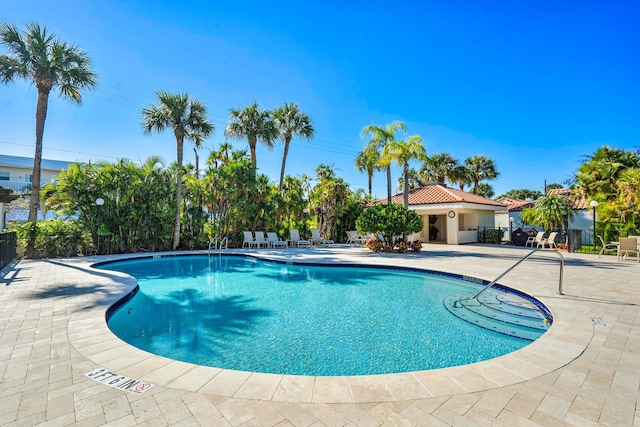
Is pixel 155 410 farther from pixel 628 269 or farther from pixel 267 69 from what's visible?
pixel 267 69

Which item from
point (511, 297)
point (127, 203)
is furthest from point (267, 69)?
point (511, 297)

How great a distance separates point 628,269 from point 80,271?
17.6m

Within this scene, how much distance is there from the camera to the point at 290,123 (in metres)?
21.5

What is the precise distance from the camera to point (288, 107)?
71.6 feet

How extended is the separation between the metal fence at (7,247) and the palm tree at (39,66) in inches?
20.9

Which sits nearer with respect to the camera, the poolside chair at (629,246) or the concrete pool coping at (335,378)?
the concrete pool coping at (335,378)

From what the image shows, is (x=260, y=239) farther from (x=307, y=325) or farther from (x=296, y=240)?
(x=307, y=325)

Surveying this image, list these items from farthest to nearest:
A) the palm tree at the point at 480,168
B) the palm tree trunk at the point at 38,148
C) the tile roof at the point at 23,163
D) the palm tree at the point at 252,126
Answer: the palm tree at the point at 480,168, the tile roof at the point at 23,163, the palm tree at the point at 252,126, the palm tree trunk at the point at 38,148

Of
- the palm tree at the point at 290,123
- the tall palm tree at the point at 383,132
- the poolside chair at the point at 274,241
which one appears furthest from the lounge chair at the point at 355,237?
the palm tree at the point at 290,123

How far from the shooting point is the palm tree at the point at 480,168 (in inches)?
1314

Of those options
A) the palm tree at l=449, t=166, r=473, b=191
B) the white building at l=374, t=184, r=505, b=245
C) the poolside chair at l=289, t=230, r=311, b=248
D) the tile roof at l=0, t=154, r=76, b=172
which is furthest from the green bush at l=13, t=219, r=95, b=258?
the palm tree at l=449, t=166, r=473, b=191

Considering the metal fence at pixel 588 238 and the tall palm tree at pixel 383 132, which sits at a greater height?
the tall palm tree at pixel 383 132

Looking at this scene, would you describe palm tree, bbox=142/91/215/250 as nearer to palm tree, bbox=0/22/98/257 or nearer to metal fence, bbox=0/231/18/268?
palm tree, bbox=0/22/98/257

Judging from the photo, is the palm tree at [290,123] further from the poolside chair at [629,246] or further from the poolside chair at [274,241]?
the poolside chair at [629,246]
